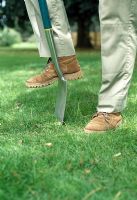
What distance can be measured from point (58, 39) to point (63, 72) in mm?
266

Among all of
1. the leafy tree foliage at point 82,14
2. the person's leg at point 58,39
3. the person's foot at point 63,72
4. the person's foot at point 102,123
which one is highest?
the person's leg at point 58,39

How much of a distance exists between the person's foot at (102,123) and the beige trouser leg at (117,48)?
1.8 inches

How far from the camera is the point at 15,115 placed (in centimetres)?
405

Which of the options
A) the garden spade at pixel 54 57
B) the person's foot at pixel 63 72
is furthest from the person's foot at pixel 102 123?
the person's foot at pixel 63 72

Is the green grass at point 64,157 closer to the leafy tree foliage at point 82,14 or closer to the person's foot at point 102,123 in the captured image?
the person's foot at point 102,123

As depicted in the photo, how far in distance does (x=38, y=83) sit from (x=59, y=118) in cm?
44

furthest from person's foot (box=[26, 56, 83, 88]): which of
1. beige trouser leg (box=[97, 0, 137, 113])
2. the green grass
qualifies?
beige trouser leg (box=[97, 0, 137, 113])

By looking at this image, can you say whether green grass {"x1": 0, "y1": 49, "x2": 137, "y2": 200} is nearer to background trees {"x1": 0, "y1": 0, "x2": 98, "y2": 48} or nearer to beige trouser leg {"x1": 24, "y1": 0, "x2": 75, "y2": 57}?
beige trouser leg {"x1": 24, "y1": 0, "x2": 75, "y2": 57}

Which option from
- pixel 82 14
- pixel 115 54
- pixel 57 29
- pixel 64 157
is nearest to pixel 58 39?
pixel 57 29

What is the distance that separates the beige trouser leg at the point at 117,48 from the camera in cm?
325

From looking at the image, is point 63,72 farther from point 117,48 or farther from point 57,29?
point 117,48

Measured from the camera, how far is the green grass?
2.18m

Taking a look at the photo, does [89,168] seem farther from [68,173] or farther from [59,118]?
[59,118]

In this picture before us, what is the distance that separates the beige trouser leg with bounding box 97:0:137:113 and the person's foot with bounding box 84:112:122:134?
5 centimetres
